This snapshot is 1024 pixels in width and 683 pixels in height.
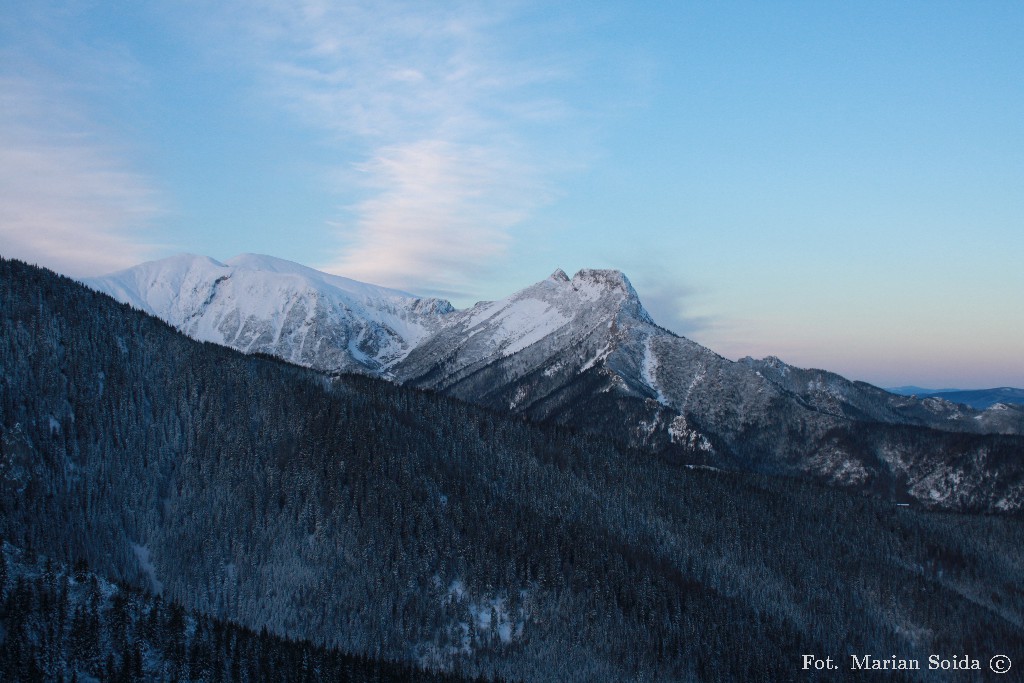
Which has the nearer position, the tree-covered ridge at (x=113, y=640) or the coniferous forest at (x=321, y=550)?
the tree-covered ridge at (x=113, y=640)

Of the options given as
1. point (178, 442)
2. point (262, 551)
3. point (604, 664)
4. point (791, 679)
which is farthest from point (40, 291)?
point (791, 679)

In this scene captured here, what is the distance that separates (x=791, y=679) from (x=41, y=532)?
142915 millimetres

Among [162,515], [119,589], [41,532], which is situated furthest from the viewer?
[162,515]

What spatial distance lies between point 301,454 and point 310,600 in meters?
38.1

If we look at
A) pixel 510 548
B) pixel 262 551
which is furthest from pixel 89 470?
pixel 510 548

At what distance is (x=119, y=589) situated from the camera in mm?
118812

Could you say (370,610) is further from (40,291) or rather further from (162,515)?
(40,291)

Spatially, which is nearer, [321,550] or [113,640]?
[113,640]

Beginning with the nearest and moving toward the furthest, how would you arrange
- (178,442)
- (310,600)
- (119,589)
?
(119,589)
(310,600)
(178,442)

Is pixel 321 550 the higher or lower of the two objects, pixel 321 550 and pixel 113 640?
the higher

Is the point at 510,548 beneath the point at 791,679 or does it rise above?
above

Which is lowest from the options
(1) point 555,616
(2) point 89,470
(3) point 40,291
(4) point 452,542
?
(1) point 555,616

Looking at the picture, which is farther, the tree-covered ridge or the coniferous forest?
the coniferous forest

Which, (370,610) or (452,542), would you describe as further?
(452,542)
